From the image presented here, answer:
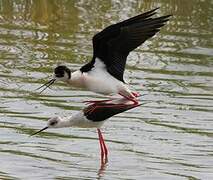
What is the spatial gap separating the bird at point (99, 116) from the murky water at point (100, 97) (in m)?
0.23

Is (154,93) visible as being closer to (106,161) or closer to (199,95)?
(199,95)

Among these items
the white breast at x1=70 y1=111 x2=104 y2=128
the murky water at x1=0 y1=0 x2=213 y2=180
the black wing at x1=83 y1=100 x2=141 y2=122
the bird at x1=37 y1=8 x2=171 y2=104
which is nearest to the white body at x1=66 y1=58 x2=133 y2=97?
the bird at x1=37 y1=8 x2=171 y2=104

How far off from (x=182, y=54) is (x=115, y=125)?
4161 mm

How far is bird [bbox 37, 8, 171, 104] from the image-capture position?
1030cm

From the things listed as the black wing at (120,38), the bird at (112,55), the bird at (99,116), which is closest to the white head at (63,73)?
the bird at (112,55)

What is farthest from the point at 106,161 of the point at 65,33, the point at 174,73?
the point at 65,33

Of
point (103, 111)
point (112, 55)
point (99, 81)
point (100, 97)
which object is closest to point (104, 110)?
point (103, 111)

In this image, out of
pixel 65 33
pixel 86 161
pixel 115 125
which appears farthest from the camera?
pixel 65 33

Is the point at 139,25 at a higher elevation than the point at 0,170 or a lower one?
higher

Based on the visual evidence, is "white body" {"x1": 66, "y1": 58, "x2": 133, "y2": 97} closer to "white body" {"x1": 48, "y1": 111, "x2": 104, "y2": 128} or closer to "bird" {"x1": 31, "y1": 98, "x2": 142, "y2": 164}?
"bird" {"x1": 31, "y1": 98, "x2": 142, "y2": 164}

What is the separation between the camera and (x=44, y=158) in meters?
10.5

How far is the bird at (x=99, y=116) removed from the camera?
422 inches

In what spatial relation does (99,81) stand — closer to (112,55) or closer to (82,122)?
(112,55)

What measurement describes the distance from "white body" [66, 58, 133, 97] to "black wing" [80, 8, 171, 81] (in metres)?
0.06
